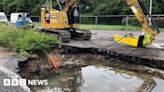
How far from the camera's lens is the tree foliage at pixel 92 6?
121ft

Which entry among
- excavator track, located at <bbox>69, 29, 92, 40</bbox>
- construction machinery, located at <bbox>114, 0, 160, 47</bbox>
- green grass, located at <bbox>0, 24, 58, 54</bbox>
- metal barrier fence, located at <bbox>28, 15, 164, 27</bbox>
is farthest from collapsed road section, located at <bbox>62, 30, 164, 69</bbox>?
metal barrier fence, located at <bbox>28, 15, 164, 27</bbox>

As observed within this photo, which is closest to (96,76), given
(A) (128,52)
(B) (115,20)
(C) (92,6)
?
(A) (128,52)

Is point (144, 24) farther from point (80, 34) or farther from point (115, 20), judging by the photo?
point (115, 20)

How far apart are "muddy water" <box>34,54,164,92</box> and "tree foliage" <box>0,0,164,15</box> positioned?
614 inches

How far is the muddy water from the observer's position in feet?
31.9

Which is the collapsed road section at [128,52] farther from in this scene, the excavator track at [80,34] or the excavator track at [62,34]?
the excavator track at [80,34]

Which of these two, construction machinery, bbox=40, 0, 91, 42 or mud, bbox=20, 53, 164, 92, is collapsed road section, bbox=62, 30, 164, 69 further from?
construction machinery, bbox=40, 0, 91, 42

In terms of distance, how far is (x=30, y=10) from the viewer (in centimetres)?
5241

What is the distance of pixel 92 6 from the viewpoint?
45.4 m

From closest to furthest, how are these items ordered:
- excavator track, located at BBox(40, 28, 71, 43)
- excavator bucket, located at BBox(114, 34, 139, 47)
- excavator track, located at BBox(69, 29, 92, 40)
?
1. excavator bucket, located at BBox(114, 34, 139, 47)
2. excavator track, located at BBox(40, 28, 71, 43)
3. excavator track, located at BBox(69, 29, 92, 40)

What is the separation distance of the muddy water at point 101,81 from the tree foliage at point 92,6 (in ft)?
51.2

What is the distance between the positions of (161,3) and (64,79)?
28.3 metres

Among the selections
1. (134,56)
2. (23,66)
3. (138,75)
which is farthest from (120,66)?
(23,66)

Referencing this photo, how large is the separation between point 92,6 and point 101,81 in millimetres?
35477
